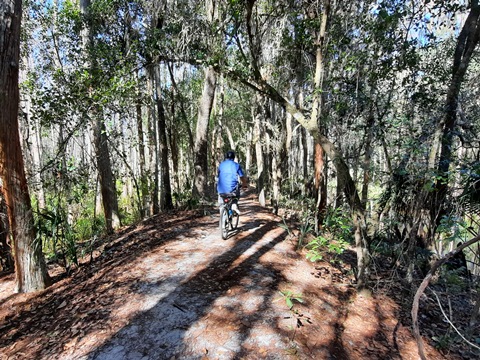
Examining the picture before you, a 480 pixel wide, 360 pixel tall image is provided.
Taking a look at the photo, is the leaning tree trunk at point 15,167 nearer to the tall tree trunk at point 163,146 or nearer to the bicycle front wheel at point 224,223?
the bicycle front wheel at point 224,223

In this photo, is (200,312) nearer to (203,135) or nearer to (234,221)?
(234,221)

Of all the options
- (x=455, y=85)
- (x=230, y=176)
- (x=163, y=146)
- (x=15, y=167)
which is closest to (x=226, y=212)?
(x=230, y=176)

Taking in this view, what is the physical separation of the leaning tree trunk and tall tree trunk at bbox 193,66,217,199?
209 inches

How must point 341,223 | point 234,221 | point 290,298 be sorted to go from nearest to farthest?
1. point 290,298
2. point 341,223
3. point 234,221

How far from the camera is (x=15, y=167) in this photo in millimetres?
4500

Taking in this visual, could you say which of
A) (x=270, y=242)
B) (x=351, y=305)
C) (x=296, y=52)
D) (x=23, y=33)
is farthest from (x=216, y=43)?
(x=23, y=33)

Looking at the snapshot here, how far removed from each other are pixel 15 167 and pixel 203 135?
5.64 metres

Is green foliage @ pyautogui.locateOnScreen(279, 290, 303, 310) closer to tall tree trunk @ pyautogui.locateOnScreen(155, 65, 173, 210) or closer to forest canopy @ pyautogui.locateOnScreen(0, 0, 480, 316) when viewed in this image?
forest canopy @ pyautogui.locateOnScreen(0, 0, 480, 316)

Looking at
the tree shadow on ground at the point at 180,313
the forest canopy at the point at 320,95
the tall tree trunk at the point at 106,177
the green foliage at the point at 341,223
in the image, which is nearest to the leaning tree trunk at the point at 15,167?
the forest canopy at the point at 320,95

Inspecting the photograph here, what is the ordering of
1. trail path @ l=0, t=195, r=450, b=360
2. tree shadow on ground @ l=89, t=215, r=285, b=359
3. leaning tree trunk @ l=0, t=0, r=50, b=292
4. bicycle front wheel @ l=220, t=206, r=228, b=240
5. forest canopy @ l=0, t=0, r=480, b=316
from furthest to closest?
bicycle front wheel @ l=220, t=206, r=228, b=240 → forest canopy @ l=0, t=0, r=480, b=316 → leaning tree trunk @ l=0, t=0, r=50, b=292 → trail path @ l=0, t=195, r=450, b=360 → tree shadow on ground @ l=89, t=215, r=285, b=359

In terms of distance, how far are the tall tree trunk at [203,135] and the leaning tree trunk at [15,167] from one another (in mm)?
5309

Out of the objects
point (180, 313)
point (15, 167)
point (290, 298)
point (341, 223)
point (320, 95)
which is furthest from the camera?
point (320, 95)

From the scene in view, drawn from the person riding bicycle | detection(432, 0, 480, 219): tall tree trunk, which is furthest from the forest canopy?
the person riding bicycle

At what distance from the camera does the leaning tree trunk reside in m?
4.20
